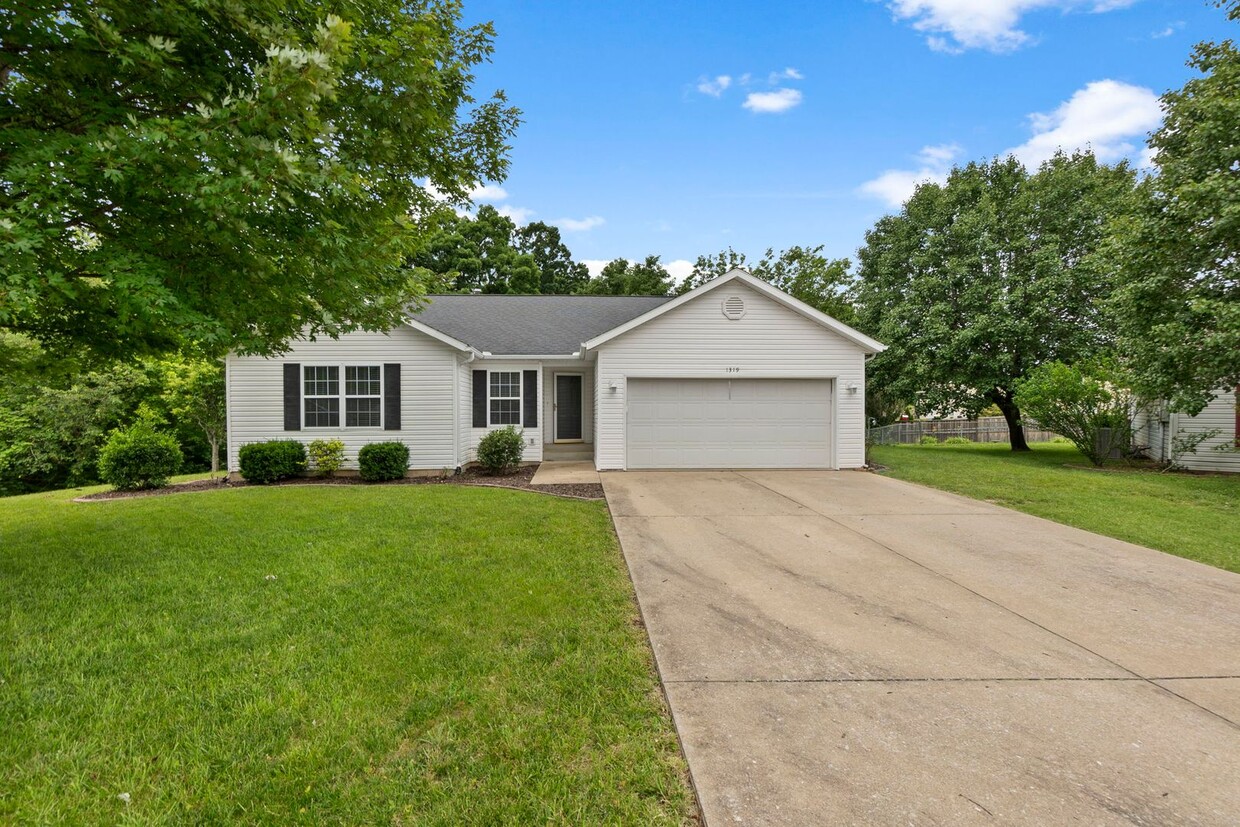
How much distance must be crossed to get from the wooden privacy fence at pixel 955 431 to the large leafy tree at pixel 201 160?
84.0ft

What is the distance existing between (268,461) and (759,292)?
35.8ft

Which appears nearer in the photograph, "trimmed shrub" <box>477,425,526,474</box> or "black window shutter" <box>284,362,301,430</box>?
"black window shutter" <box>284,362,301,430</box>

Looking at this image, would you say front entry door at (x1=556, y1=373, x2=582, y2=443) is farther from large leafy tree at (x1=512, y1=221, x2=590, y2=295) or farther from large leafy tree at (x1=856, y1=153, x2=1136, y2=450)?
large leafy tree at (x1=512, y1=221, x2=590, y2=295)

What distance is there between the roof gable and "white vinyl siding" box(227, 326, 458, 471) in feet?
11.5

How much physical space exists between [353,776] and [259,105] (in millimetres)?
4182

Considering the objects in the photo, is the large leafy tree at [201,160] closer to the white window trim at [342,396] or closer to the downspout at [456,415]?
the white window trim at [342,396]

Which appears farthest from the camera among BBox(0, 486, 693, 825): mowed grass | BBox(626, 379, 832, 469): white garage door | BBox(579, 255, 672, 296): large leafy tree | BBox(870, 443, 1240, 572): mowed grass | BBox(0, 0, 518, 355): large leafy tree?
BBox(579, 255, 672, 296): large leafy tree

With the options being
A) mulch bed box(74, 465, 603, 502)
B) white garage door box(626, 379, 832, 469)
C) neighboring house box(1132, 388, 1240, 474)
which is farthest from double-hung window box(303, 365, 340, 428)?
neighboring house box(1132, 388, 1240, 474)

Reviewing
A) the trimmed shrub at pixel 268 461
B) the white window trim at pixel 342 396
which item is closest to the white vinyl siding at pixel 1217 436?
the white window trim at pixel 342 396

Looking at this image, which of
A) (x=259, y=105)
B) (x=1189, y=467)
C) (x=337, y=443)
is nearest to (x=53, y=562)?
(x=259, y=105)

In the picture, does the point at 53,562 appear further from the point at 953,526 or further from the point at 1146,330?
the point at 1146,330

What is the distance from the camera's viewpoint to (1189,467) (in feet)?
43.9

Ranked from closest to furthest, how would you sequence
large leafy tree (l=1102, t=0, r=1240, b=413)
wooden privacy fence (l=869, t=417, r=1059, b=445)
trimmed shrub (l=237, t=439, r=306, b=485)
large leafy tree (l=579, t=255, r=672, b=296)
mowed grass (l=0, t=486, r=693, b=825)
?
1. mowed grass (l=0, t=486, r=693, b=825)
2. large leafy tree (l=1102, t=0, r=1240, b=413)
3. trimmed shrub (l=237, t=439, r=306, b=485)
4. wooden privacy fence (l=869, t=417, r=1059, b=445)
5. large leafy tree (l=579, t=255, r=672, b=296)

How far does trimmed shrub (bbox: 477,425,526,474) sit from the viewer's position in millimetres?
11594
